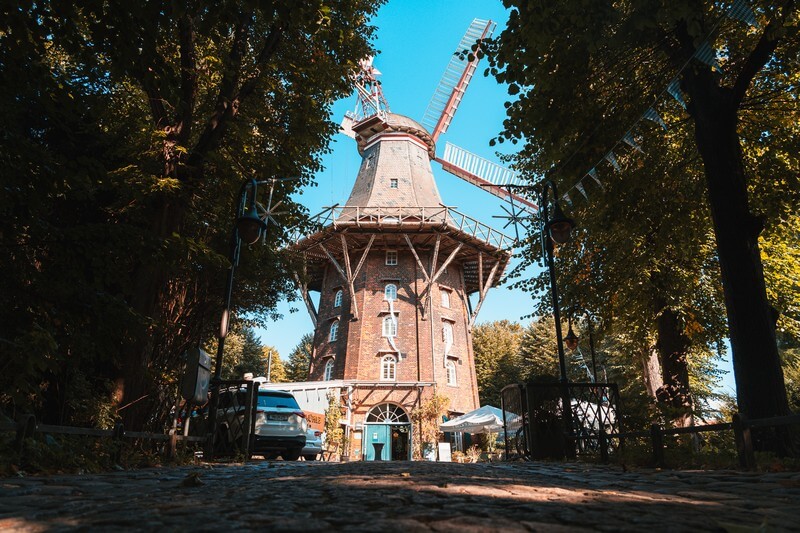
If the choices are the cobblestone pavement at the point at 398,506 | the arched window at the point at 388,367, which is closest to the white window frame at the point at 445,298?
the arched window at the point at 388,367

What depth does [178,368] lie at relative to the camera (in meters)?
11.7

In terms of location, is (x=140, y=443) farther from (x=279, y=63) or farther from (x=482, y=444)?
(x=482, y=444)

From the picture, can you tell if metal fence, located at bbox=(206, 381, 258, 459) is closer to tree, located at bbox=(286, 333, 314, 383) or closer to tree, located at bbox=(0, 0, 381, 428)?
tree, located at bbox=(0, 0, 381, 428)

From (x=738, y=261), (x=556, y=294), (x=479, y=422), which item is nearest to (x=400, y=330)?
(x=479, y=422)

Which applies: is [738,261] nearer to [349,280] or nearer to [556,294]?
[556,294]

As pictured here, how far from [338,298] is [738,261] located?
80.1 feet

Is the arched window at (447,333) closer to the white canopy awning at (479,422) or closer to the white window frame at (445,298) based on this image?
the white window frame at (445,298)

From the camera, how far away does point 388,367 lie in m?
27.4

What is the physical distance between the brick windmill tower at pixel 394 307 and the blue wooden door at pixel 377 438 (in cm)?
5

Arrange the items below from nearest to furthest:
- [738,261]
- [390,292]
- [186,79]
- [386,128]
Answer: [738,261] < [186,79] < [390,292] < [386,128]

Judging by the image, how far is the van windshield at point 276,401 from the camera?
41.2 feet

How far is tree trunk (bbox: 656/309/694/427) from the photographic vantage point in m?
12.9

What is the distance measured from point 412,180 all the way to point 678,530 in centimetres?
3254

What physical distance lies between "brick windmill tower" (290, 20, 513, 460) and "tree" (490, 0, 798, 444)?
17262 millimetres
